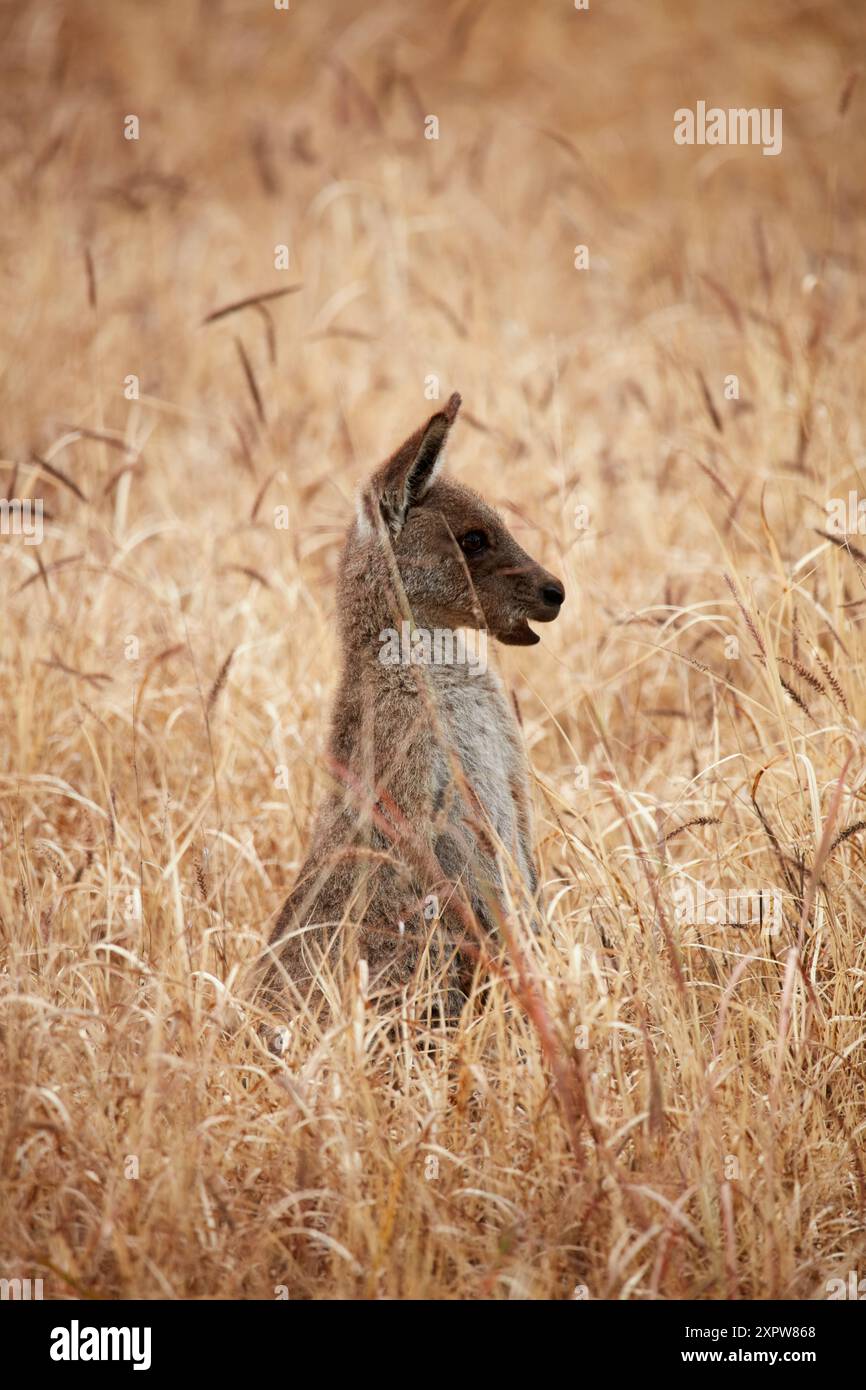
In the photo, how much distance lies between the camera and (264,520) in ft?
26.0

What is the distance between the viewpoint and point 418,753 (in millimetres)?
4387

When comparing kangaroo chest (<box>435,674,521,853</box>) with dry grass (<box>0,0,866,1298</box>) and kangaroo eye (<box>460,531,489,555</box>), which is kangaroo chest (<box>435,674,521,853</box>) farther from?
kangaroo eye (<box>460,531,489,555</box>)

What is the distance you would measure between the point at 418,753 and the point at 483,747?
0.29 m

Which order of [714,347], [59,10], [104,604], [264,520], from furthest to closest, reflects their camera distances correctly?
[59,10], [714,347], [264,520], [104,604]

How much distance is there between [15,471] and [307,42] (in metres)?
9.82

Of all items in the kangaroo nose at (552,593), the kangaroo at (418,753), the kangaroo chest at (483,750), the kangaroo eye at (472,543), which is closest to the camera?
the kangaroo at (418,753)

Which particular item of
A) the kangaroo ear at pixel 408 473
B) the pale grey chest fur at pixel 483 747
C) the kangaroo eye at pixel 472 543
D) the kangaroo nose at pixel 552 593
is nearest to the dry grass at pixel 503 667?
the pale grey chest fur at pixel 483 747

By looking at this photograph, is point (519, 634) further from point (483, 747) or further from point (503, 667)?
point (503, 667)

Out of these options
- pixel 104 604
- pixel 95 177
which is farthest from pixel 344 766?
pixel 95 177

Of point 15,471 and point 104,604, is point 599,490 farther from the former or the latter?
point 15,471

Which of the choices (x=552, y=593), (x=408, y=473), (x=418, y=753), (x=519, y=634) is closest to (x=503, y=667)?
(x=519, y=634)

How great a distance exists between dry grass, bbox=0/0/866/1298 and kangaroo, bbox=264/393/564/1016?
237 millimetres

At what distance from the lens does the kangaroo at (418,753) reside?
425cm

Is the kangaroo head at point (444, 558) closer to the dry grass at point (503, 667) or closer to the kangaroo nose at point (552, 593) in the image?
the kangaroo nose at point (552, 593)
